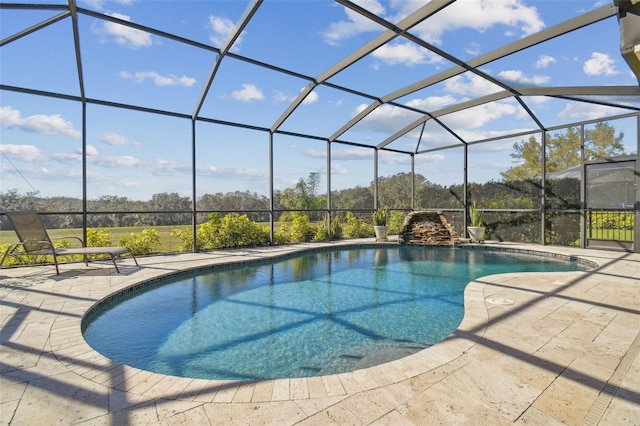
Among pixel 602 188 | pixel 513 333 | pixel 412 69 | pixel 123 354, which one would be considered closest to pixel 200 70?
pixel 412 69

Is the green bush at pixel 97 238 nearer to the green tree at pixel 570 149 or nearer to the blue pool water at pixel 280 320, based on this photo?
the blue pool water at pixel 280 320

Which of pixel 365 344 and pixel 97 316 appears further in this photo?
pixel 97 316

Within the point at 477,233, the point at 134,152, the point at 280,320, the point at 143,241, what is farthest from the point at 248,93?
the point at 477,233

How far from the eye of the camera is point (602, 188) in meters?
8.61

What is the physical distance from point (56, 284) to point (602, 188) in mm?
12329

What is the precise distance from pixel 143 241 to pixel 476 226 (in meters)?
9.99

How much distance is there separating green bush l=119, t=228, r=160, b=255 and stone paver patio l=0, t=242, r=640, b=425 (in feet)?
13.8

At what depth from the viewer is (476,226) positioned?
1072cm

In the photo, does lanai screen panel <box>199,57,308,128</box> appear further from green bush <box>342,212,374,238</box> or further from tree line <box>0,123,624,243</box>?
green bush <box>342,212,374,238</box>

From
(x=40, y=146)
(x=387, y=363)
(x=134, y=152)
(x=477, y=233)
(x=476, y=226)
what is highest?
(x=134, y=152)

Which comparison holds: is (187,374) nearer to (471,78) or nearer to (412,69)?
(412,69)

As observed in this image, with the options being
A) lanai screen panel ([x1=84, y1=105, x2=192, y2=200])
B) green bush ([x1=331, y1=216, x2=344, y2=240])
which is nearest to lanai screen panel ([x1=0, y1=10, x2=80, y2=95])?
lanai screen panel ([x1=84, y1=105, x2=192, y2=200])

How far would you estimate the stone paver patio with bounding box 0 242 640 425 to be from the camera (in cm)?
185

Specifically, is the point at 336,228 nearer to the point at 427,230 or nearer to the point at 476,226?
the point at 427,230
